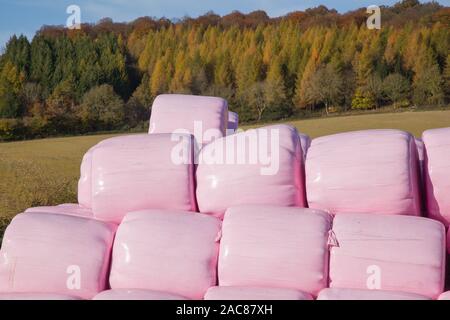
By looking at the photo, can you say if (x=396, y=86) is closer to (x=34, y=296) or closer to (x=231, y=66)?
(x=231, y=66)

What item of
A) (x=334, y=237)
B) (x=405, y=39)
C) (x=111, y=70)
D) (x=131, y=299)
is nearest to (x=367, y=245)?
(x=334, y=237)

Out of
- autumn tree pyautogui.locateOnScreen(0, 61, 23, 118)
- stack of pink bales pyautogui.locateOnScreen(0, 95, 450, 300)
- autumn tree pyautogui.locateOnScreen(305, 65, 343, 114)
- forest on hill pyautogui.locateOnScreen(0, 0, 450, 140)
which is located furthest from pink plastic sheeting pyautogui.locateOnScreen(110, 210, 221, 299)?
autumn tree pyautogui.locateOnScreen(305, 65, 343, 114)

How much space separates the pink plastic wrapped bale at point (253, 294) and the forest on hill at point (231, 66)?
5979 mm

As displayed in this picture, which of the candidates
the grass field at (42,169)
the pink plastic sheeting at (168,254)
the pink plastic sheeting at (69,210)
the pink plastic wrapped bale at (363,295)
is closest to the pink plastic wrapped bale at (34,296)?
the pink plastic sheeting at (168,254)

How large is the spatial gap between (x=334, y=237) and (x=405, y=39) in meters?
7.72

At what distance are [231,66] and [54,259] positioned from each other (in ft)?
22.2

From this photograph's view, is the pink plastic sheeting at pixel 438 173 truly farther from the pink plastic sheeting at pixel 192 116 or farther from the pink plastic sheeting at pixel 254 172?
the pink plastic sheeting at pixel 192 116

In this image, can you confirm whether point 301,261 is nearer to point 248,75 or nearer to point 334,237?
point 334,237

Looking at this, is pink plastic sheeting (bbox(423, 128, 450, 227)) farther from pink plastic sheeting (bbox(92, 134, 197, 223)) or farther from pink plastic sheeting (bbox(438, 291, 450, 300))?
pink plastic sheeting (bbox(92, 134, 197, 223))

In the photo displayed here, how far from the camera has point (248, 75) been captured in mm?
8289

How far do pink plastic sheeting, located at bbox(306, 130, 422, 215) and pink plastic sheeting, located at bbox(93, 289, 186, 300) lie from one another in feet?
1.70

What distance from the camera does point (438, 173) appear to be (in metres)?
1.81

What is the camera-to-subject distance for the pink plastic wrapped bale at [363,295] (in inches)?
63.1
